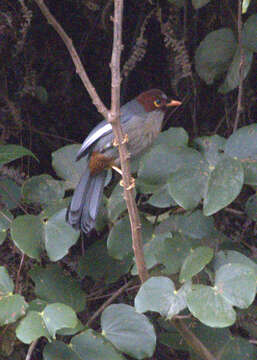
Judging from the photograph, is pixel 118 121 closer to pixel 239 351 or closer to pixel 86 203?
pixel 86 203

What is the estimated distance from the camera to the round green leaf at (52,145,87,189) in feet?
7.59

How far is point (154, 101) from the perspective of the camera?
235 cm

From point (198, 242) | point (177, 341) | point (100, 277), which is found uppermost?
point (198, 242)

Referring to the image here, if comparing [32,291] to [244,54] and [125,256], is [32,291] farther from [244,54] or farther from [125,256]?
[244,54]

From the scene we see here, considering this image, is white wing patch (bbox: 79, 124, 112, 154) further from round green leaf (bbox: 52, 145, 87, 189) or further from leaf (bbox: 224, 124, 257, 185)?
leaf (bbox: 224, 124, 257, 185)

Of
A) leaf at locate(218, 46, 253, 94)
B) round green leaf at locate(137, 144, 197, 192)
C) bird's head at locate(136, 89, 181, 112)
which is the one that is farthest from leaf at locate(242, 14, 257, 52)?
round green leaf at locate(137, 144, 197, 192)

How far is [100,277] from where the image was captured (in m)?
2.28

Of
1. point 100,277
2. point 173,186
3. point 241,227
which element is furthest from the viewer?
point 241,227

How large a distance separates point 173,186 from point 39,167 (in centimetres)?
90

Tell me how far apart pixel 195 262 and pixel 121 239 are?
0.35 m

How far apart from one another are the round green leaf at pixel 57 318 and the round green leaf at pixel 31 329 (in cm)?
1

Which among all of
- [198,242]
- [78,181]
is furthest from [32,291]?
[198,242]

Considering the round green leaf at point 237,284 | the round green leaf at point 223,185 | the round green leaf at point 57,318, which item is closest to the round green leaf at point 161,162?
the round green leaf at point 223,185

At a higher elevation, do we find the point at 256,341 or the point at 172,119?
the point at 172,119
